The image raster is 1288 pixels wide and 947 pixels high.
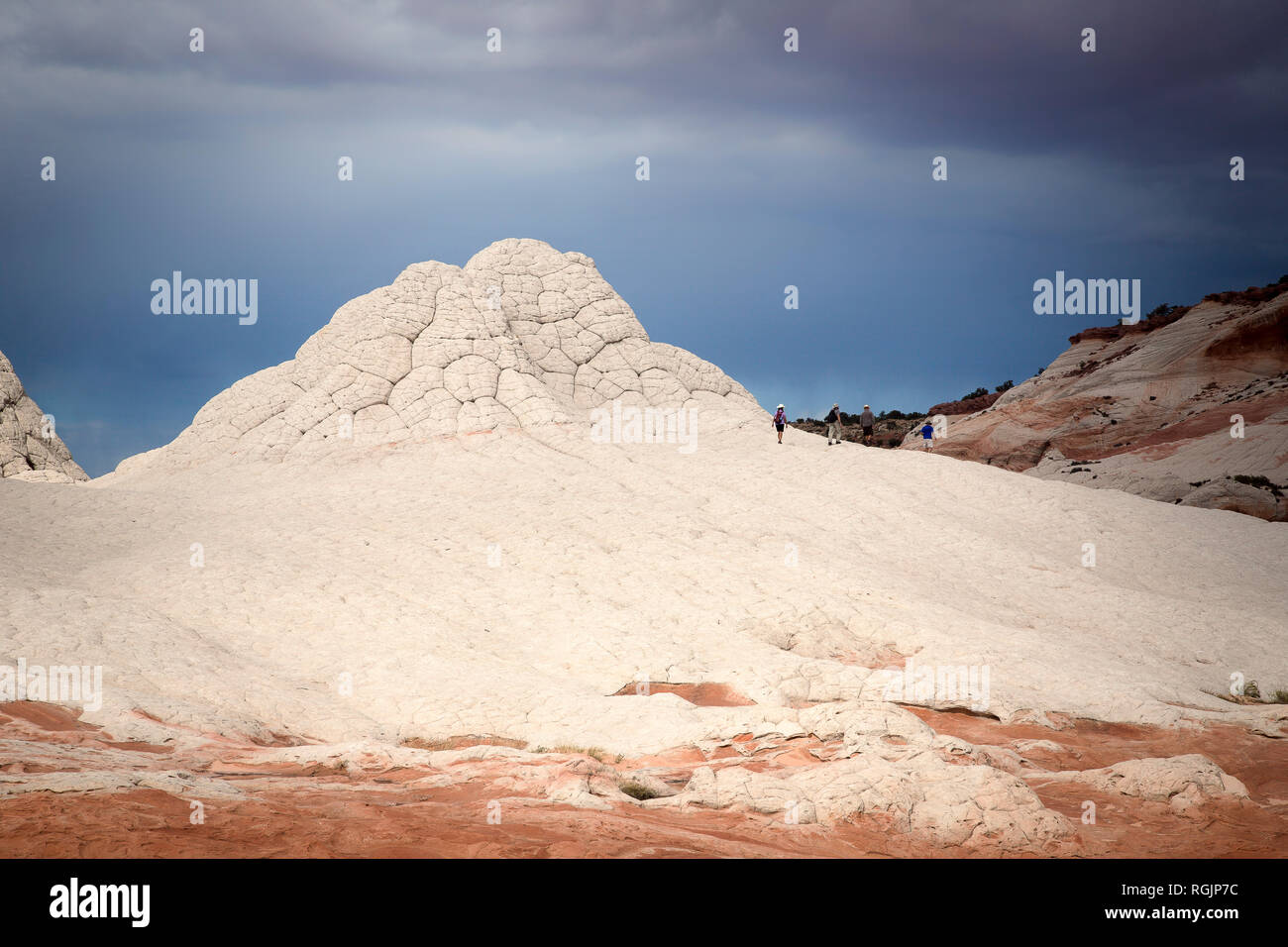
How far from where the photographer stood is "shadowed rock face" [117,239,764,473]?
26.2 m

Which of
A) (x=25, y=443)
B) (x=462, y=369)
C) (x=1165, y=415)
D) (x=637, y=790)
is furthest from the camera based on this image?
(x=1165, y=415)

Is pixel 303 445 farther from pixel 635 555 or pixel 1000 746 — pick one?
pixel 1000 746

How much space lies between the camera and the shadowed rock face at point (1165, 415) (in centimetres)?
3647

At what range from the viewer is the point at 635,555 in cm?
1842

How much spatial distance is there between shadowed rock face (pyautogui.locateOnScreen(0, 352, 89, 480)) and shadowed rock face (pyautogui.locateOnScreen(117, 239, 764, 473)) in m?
3.90

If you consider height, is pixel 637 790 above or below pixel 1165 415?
below

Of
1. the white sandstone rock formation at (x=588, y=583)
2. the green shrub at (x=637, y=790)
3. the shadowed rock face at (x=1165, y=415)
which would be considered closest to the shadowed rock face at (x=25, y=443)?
the white sandstone rock formation at (x=588, y=583)

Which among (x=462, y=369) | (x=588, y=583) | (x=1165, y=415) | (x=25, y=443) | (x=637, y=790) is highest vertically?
(x=1165, y=415)

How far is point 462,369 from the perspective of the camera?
88.9 feet

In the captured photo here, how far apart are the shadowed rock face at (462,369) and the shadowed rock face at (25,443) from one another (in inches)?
154

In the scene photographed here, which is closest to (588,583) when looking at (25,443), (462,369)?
(462,369)

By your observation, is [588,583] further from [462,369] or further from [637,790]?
[462,369]

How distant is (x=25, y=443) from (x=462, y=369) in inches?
643
